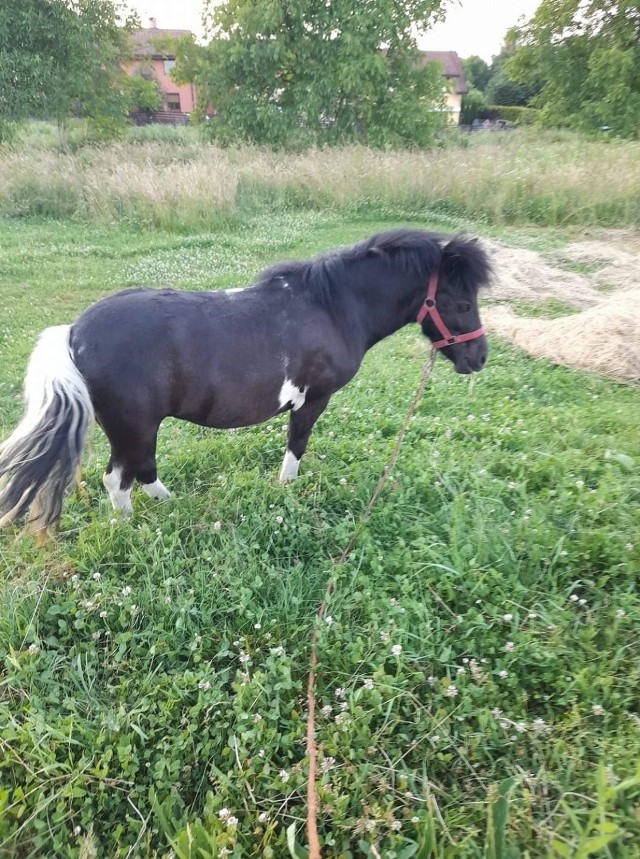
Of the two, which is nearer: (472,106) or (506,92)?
(472,106)

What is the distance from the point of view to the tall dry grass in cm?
1130

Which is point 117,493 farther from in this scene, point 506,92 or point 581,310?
→ point 506,92

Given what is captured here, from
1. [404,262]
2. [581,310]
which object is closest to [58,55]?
[581,310]

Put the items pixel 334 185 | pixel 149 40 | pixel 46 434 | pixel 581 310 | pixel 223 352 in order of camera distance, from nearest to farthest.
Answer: pixel 46 434
pixel 223 352
pixel 581 310
pixel 334 185
pixel 149 40

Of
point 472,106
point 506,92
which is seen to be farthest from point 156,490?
point 506,92

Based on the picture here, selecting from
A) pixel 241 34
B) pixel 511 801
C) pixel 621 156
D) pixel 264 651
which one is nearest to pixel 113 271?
pixel 264 651

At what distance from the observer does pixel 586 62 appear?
75.2 ft

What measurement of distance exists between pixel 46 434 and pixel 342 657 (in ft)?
5.72

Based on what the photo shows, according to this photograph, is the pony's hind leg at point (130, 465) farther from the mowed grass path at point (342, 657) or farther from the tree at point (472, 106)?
the tree at point (472, 106)

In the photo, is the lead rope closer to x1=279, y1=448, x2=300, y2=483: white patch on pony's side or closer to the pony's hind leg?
x1=279, y1=448, x2=300, y2=483: white patch on pony's side

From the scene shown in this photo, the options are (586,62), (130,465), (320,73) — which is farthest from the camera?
(586,62)

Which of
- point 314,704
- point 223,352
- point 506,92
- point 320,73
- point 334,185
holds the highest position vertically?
point 506,92

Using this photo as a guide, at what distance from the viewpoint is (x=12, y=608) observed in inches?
95.7

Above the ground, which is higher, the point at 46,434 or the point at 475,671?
the point at 46,434
